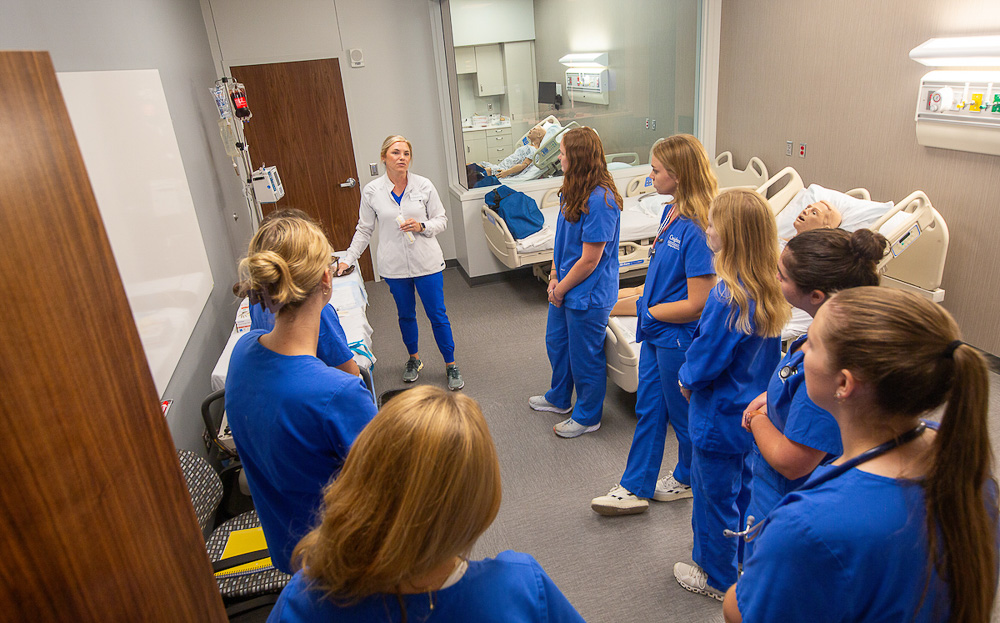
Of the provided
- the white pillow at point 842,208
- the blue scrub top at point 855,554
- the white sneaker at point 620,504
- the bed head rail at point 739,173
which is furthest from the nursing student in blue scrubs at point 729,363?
the bed head rail at point 739,173

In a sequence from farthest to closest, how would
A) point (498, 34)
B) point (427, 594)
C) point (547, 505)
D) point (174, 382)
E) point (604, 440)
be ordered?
point (498, 34) → point (604, 440) → point (547, 505) → point (174, 382) → point (427, 594)

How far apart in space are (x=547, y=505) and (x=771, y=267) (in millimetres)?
1543

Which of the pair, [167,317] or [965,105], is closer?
[167,317]

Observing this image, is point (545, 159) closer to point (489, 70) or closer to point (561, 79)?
point (561, 79)

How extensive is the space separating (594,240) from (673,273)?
0.62 m

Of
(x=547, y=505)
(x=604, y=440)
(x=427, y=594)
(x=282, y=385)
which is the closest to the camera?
(x=427, y=594)

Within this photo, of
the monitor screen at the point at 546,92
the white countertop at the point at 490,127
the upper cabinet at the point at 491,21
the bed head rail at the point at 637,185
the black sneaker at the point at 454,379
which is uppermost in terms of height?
the upper cabinet at the point at 491,21

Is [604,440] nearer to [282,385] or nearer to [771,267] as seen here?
[771,267]

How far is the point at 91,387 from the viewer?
39.5 inches

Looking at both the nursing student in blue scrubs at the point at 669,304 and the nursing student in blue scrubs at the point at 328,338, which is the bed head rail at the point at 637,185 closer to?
the nursing student in blue scrubs at the point at 669,304

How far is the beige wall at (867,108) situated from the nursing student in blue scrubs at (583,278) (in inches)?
91.2

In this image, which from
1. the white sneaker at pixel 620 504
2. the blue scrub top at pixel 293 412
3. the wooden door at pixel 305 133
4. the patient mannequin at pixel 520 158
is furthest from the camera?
the patient mannequin at pixel 520 158

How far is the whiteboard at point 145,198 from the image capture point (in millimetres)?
2061

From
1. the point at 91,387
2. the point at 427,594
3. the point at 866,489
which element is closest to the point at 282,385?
the point at 91,387
